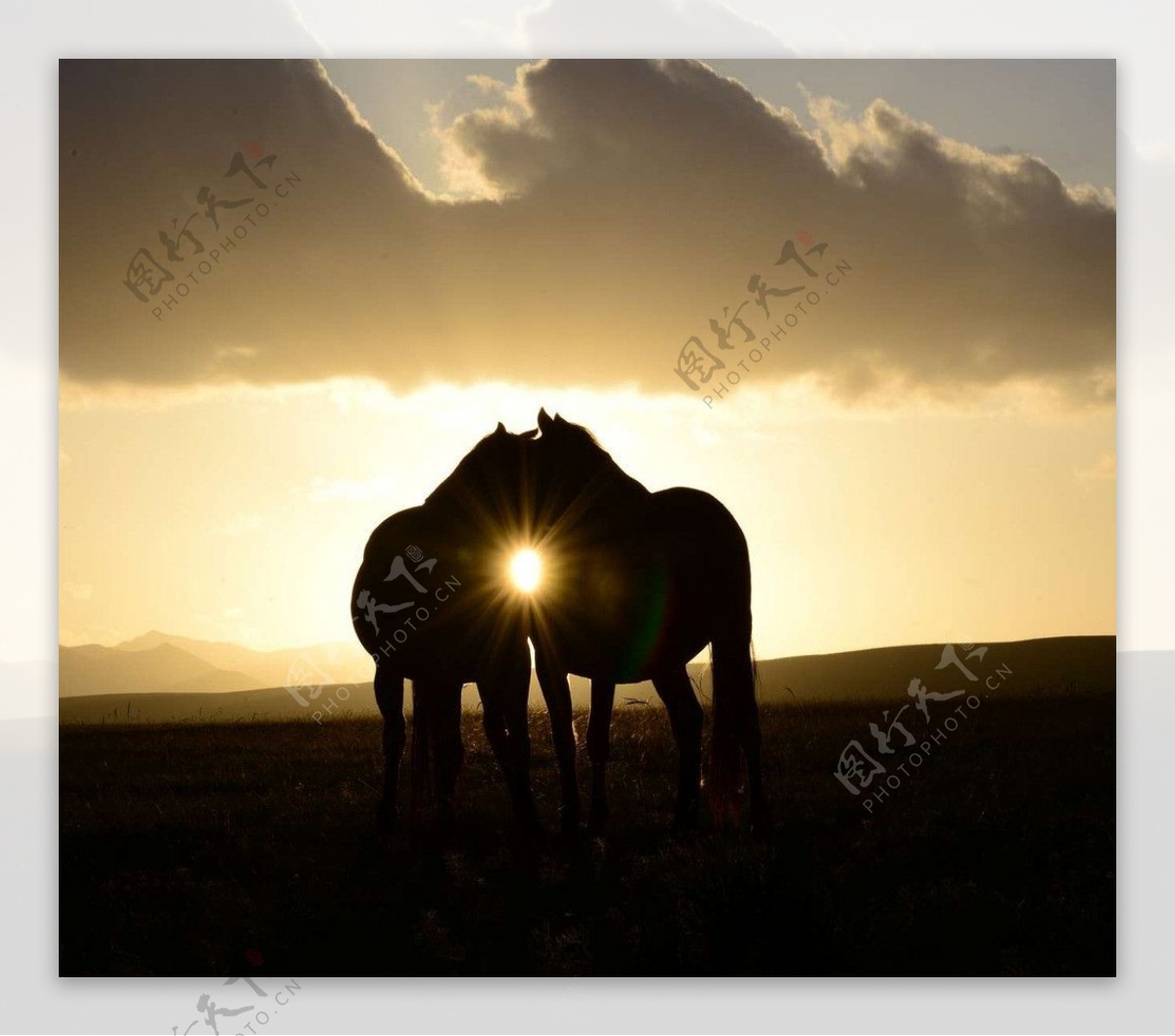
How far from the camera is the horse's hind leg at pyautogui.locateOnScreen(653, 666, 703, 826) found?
6980 mm

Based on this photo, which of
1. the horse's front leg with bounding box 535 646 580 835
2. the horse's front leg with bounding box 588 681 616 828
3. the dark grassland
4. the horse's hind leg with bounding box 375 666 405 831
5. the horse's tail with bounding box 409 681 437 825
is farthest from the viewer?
the horse's hind leg with bounding box 375 666 405 831

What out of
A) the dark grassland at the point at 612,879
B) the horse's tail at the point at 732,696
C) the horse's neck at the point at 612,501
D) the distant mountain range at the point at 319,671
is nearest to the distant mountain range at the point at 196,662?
the distant mountain range at the point at 319,671

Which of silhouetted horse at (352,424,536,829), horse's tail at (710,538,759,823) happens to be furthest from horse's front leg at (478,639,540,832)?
horse's tail at (710,538,759,823)

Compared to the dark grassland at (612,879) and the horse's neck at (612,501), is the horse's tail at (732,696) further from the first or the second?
the horse's neck at (612,501)

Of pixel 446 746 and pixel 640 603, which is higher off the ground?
pixel 640 603

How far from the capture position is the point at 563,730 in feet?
22.0

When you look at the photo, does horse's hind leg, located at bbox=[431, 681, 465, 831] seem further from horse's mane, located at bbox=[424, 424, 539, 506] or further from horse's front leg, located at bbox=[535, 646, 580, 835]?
horse's mane, located at bbox=[424, 424, 539, 506]

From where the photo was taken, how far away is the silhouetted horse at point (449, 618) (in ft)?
22.4

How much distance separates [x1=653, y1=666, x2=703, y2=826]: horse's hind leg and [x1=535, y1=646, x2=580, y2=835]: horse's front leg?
0.64 m

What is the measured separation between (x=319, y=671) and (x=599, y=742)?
177 centimetres

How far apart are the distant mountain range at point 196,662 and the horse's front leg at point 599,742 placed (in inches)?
56.2

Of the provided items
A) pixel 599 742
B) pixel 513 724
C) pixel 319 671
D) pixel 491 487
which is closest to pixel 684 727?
pixel 599 742

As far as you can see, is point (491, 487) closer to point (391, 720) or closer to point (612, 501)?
point (612, 501)

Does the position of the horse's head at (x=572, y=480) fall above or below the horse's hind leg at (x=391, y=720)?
above
